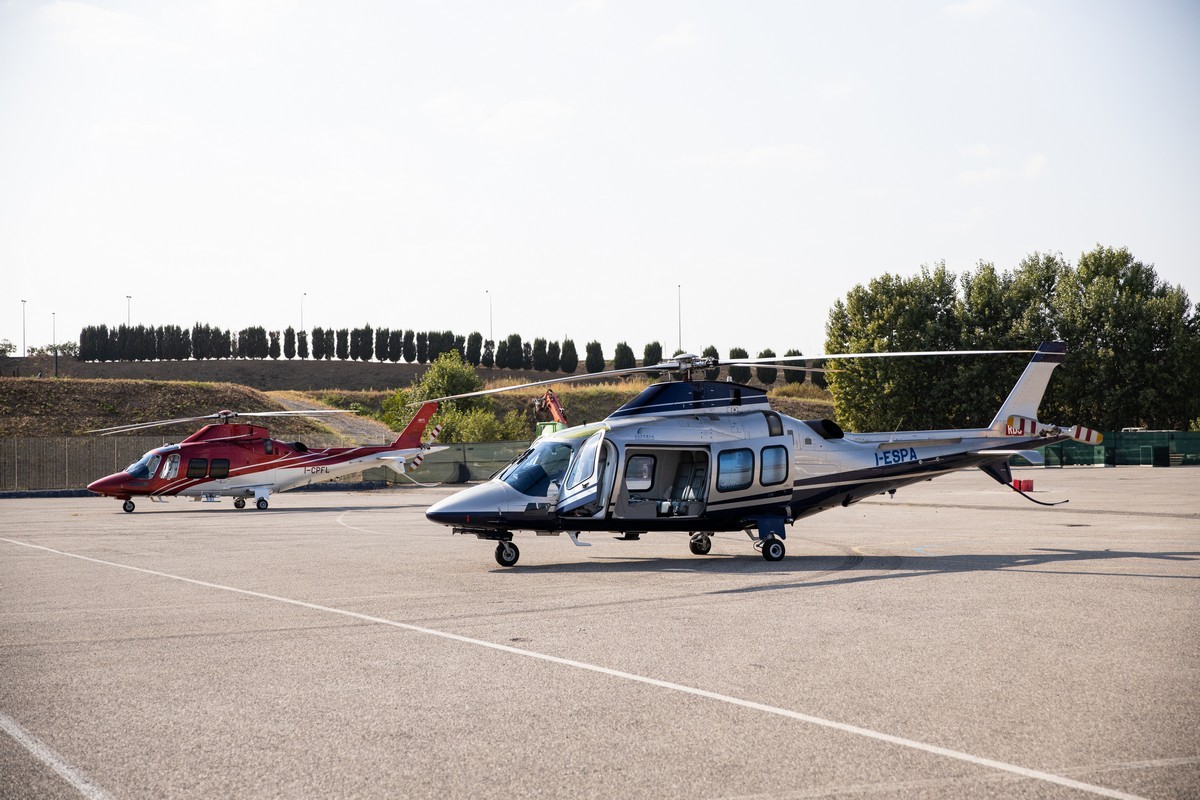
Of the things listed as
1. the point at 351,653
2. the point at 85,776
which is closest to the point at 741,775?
the point at 85,776

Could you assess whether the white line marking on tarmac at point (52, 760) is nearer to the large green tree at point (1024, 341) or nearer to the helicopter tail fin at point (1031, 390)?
the helicopter tail fin at point (1031, 390)

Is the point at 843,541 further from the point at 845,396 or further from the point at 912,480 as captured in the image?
the point at 845,396

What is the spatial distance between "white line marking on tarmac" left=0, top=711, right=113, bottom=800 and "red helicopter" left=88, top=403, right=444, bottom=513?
29589mm

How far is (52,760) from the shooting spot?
610 centimetres

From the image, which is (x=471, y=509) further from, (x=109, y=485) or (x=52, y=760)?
(x=109, y=485)

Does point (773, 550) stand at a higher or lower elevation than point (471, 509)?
lower

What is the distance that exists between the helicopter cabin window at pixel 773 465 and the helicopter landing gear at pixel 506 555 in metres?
4.29

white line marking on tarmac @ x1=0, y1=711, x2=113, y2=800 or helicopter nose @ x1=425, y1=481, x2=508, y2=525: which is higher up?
helicopter nose @ x1=425, y1=481, x2=508, y2=525

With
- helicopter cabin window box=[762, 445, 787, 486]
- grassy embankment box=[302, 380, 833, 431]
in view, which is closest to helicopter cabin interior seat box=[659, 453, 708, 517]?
helicopter cabin window box=[762, 445, 787, 486]

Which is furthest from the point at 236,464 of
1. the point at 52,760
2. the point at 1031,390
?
the point at 52,760

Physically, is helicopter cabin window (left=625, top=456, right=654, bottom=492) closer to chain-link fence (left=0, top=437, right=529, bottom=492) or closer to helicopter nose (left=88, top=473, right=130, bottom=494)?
helicopter nose (left=88, top=473, right=130, bottom=494)

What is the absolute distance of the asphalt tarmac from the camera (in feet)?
19.0

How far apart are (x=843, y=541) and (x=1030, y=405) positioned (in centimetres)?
422

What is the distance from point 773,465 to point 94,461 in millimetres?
50387
